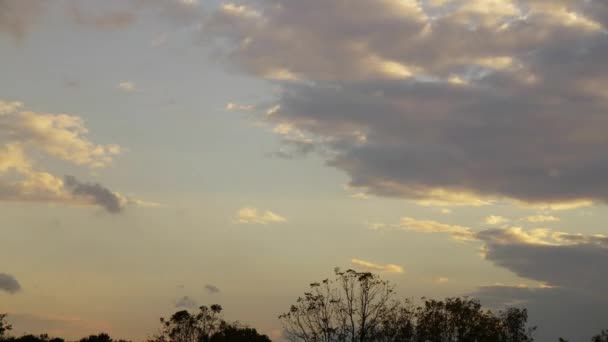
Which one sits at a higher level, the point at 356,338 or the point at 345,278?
the point at 345,278

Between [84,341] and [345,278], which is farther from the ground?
[345,278]

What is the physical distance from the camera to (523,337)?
3061 inches

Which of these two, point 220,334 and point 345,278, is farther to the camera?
point 220,334

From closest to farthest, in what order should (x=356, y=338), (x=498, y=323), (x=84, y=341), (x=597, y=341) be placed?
(x=597, y=341) < (x=356, y=338) < (x=498, y=323) < (x=84, y=341)

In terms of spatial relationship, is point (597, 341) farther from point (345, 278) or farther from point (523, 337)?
point (345, 278)

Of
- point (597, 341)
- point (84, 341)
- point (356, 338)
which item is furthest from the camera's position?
Answer: point (84, 341)

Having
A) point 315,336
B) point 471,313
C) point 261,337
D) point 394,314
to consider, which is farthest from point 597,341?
point 261,337

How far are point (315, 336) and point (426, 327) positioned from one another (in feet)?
35.2

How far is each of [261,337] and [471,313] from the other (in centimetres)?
2453

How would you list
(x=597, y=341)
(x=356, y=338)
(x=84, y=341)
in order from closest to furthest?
(x=597, y=341)
(x=356, y=338)
(x=84, y=341)

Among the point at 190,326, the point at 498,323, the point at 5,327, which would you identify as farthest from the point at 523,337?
the point at 5,327

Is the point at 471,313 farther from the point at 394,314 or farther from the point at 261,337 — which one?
the point at 261,337

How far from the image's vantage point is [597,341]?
62.8m

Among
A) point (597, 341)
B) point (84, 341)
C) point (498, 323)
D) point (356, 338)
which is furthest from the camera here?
point (84, 341)
